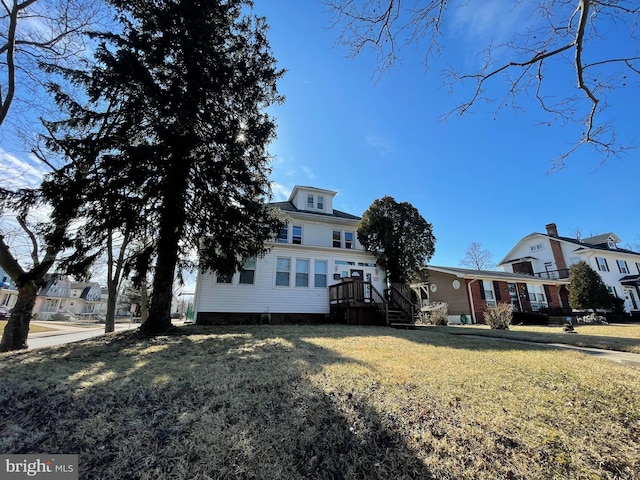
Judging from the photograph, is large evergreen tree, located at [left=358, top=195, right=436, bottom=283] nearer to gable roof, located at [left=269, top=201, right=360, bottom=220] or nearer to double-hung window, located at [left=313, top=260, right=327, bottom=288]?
double-hung window, located at [left=313, top=260, right=327, bottom=288]

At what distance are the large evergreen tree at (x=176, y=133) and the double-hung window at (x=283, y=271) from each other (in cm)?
395

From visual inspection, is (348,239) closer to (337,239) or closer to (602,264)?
(337,239)

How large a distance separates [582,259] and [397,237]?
80.3 ft

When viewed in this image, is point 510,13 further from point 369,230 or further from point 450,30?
point 369,230

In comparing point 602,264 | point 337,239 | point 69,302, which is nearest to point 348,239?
point 337,239

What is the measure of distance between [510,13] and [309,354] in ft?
22.6

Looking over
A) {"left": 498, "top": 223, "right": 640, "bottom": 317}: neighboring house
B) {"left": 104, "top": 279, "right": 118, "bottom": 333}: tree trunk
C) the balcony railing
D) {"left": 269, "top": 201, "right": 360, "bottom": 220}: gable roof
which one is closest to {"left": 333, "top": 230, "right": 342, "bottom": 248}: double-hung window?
{"left": 269, "top": 201, "right": 360, "bottom": 220}: gable roof

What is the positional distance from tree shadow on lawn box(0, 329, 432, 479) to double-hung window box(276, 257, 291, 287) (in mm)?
10020

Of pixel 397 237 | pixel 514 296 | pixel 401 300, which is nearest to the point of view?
pixel 401 300

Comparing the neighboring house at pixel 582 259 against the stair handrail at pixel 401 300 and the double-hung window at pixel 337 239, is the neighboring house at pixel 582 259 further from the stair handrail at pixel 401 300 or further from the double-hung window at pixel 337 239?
the double-hung window at pixel 337 239

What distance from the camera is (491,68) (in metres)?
4.83

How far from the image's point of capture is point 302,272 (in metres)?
14.7

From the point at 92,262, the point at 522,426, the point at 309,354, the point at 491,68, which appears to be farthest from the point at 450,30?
the point at 92,262

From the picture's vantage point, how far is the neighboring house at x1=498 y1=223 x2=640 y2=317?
1068 inches
